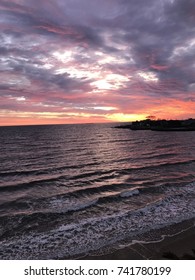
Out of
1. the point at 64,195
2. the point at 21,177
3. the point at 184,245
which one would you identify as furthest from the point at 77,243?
the point at 21,177

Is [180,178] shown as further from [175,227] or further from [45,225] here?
[45,225]

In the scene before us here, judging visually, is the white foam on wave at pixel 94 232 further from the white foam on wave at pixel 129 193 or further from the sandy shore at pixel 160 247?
the white foam on wave at pixel 129 193

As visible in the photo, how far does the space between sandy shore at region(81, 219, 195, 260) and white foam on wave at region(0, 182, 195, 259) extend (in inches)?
27.5

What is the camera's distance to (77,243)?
11375 millimetres

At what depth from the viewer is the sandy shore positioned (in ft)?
33.1

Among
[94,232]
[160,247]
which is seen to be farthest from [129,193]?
[160,247]

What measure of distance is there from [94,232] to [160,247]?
3.52 m

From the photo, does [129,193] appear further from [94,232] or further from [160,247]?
[160,247]

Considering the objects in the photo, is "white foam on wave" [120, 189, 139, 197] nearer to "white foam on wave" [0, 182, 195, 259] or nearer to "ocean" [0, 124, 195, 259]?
"ocean" [0, 124, 195, 259]

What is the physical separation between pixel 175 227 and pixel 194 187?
902cm

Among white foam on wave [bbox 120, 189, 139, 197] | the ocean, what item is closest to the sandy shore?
the ocean

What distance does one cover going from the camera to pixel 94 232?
41.1ft

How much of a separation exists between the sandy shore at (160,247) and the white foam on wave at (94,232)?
2.29 ft

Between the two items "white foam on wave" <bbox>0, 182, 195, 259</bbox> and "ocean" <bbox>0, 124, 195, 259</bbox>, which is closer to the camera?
"white foam on wave" <bbox>0, 182, 195, 259</bbox>
